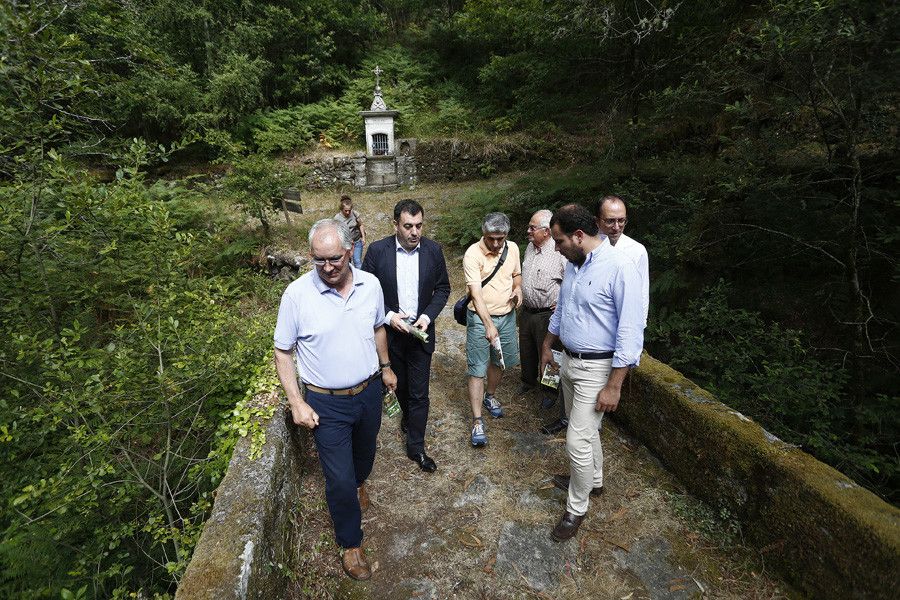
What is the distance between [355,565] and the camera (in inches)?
98.0

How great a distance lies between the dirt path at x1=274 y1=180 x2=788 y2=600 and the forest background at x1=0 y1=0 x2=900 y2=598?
3.65 feet

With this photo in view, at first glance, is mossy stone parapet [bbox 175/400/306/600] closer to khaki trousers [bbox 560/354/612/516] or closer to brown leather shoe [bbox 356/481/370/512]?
brown leather shoe [bbox 356/481/370/512]

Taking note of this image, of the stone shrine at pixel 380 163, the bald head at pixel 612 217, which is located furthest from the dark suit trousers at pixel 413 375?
the stone shrine at pixel 380 163

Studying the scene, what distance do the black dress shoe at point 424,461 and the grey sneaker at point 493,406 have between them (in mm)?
857

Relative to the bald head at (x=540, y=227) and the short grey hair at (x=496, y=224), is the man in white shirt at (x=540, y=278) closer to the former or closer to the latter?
the bald head at (x=540, y=227)

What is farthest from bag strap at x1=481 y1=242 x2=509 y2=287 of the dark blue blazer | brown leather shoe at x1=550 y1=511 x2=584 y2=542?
brown leather shoe at x1=550 y1=511 x2=584 y2=542

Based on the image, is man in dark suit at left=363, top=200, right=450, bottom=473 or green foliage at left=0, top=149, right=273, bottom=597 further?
man in dark suit at left=363, top=200, right=450, bottom=473

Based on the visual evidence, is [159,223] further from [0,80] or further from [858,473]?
[858,473]

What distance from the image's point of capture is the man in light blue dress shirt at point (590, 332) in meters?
2.42

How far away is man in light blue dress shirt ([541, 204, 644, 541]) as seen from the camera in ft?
7.93

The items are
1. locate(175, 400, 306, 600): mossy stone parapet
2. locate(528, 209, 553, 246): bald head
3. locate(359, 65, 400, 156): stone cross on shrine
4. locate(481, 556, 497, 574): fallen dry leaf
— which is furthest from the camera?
locate(359, 65, 400, 156): stone cross on shrine

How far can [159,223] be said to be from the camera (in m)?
3.42

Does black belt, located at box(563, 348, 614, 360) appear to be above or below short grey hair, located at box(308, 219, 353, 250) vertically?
below

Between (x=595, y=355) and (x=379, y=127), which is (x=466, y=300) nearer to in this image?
(x=595, y=355)
